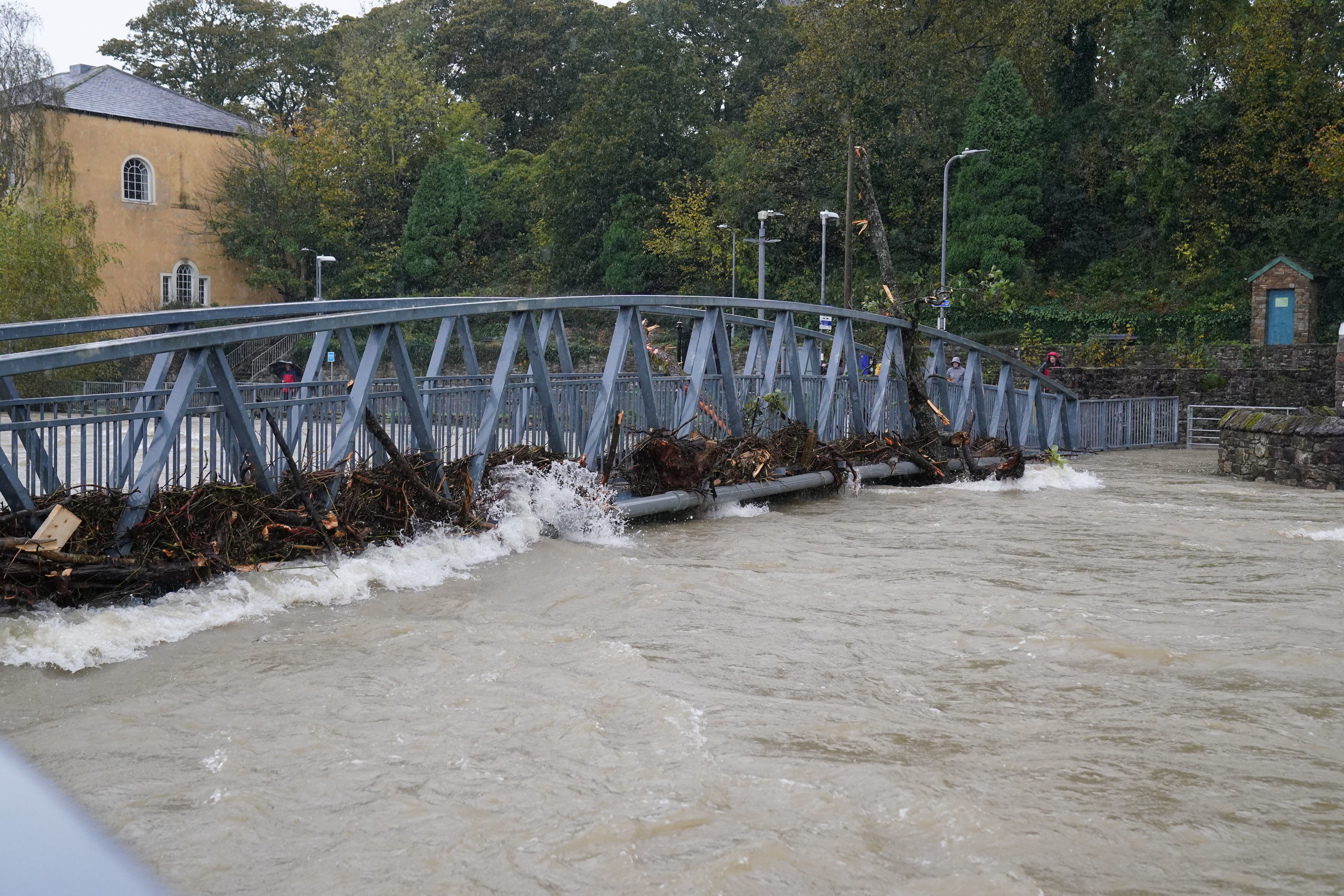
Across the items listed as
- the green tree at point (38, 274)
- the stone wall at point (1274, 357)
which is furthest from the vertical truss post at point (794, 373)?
the green tree at point (38, 274)

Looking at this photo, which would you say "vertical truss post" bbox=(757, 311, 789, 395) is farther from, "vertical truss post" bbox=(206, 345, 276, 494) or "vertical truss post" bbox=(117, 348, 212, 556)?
"vertical truss post" bbox=(117, 348, 212, 556)

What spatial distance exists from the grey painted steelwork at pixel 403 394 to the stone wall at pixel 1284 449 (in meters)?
4.91

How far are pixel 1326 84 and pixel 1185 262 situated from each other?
22.7ft

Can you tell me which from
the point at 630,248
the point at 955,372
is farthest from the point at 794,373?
the point at 630,248

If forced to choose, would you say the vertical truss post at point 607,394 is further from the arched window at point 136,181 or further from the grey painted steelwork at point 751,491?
the arched window at point 136,181

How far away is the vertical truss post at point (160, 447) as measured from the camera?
682 centimetres

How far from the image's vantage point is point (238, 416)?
24.1ft

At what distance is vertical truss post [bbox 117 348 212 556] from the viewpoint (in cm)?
682

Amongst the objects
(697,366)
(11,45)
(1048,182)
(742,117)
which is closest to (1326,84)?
(1048,182)

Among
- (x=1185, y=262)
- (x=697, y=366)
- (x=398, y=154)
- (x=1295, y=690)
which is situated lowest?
(x=1295, y=690)

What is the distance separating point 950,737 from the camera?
543 centimetres

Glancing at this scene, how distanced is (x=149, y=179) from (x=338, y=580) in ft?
167

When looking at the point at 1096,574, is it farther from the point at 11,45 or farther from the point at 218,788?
the point at 11,45

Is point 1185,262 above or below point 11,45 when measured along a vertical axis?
below
